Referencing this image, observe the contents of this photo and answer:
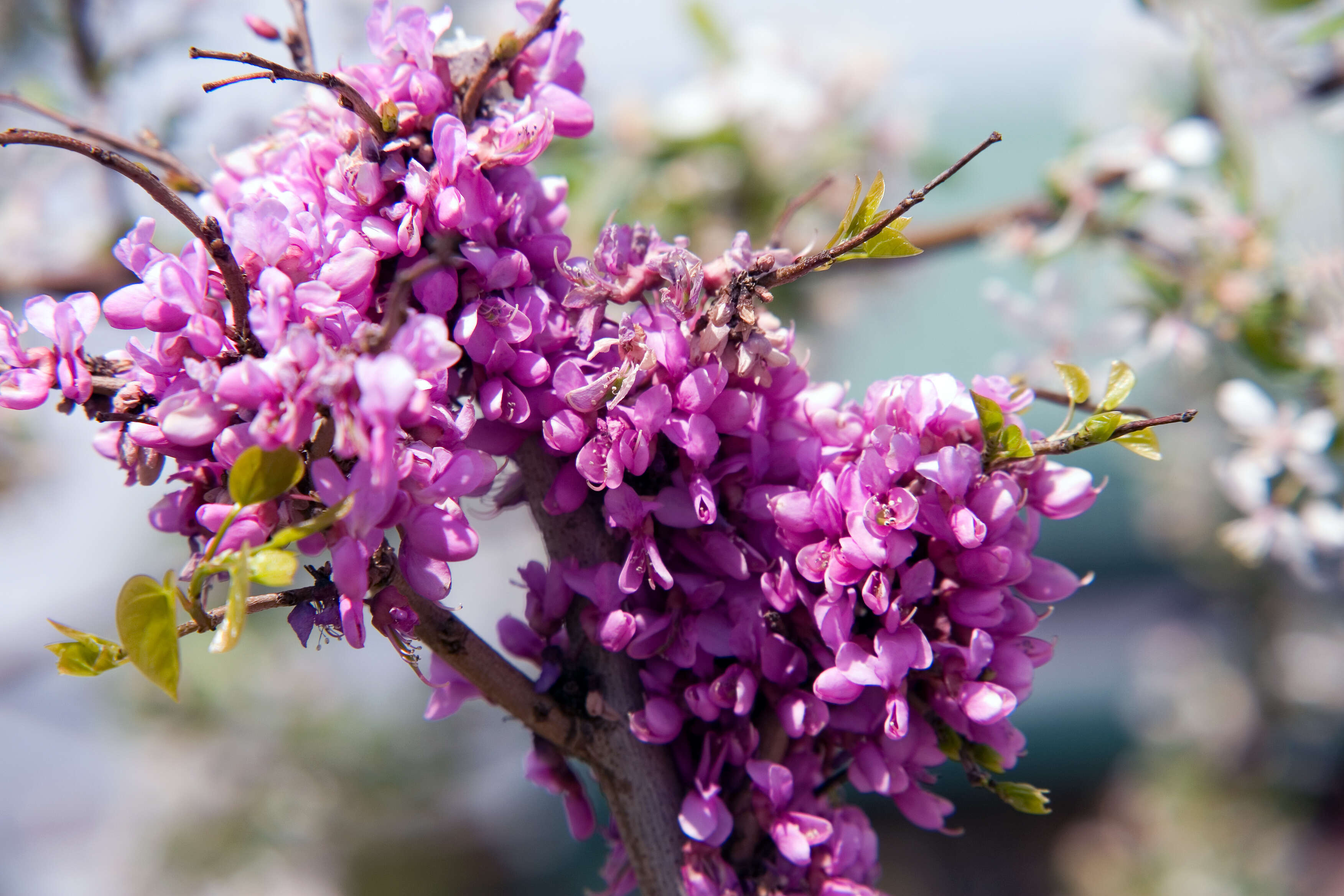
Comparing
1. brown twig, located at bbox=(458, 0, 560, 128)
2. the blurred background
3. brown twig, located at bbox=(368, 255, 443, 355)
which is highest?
brown twig, located at bbox=(458, 0, 560, 128)

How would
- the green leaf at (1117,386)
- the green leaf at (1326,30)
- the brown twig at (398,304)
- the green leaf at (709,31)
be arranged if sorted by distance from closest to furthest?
the brown twig at (398,304) → the green leaf at (1117,386) → the green leaf at (1326,30) → the green leaf at (709,31)

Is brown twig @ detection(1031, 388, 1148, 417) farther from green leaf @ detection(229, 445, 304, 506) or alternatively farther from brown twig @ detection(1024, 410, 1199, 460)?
green leaf @ detection(229, 445, 304, 506)

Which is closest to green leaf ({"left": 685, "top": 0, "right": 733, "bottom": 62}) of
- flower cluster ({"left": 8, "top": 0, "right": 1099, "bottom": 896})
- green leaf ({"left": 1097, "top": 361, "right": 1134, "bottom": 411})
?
flower cluster ({"left": 8, "top": 0, "right": 1099, "bottom": 896})

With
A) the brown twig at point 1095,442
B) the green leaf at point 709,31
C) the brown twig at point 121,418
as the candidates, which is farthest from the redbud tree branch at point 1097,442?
the green leaf at point 709,31

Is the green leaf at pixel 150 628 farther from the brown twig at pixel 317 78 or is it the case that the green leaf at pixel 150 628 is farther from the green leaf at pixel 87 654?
the brown twig at pixel 317 78

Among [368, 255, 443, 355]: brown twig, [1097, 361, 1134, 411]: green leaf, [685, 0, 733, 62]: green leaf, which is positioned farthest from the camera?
[685, 0, 733, 62]: green leaf

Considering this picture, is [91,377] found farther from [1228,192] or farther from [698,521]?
[1228,192]

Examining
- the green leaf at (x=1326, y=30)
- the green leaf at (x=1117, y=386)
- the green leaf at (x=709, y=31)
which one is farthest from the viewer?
the green leaf at (x=709, y=31)
